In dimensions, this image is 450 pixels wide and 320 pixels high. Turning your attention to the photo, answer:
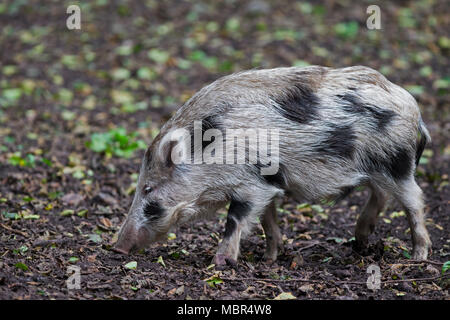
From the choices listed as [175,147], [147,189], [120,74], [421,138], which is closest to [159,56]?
[120,74]

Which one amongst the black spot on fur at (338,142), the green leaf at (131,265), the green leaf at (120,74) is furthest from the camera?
the green leaf at (120,74)

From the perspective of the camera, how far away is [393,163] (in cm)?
664

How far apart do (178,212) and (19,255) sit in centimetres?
156

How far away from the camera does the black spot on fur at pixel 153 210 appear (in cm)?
660

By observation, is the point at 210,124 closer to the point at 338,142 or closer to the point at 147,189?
the point at 147,189

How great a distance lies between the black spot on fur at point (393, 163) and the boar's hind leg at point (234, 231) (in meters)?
1.28

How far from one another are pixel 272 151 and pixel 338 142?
0.67m

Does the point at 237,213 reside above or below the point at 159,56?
below

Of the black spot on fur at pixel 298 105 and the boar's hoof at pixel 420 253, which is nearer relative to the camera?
the black spot on fur at pixel 298 105

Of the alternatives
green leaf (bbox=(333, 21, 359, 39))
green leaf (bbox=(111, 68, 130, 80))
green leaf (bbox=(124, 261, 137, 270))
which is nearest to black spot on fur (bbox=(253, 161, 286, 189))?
green leaf (bbox=(124, 261, 137, 270))

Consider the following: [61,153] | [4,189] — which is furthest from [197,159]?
[61,153]

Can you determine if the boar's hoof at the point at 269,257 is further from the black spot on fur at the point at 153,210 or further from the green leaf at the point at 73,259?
the green leaf at the point at 73,259

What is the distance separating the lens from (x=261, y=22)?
50.0 ft

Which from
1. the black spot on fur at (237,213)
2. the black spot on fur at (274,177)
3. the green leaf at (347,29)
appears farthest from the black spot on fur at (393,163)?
the green leaf at (347,29)
